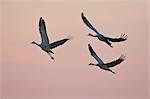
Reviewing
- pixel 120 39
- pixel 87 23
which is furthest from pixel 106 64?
pixel 87 23

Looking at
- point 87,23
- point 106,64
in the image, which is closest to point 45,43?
point 87,23

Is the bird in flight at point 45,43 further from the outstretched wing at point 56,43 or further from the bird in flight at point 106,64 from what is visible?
the bird in flight at point 106,64

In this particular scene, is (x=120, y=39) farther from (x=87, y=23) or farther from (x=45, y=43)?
(x=45, y=43)

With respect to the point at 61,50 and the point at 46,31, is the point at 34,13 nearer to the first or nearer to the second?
the point at 46,31

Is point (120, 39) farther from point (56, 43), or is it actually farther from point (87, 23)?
point (56, 43)

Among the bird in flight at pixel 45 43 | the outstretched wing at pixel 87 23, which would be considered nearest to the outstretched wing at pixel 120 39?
the outstretched wing at pixel 87 23

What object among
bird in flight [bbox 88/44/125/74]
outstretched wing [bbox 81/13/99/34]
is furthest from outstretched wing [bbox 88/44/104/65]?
outstretched wing [bbox 81/13/99/34]

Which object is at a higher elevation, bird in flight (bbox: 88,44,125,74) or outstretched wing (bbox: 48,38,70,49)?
outstretched wing (bbox: 48,38,70,49)

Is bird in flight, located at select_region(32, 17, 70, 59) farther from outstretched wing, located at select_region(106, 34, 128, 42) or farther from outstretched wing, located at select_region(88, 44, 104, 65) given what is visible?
outstretched wing, located at select_region(106, 34, 128, 42)

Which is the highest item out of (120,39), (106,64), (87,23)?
(87,23)

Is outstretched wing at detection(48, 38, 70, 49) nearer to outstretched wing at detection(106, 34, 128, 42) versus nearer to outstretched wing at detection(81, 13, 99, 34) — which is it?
outstretched wing at detection(81, 13, 99, 34)

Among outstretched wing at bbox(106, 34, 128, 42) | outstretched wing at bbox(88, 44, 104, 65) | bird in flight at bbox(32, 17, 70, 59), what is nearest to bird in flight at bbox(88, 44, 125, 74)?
outstretched wing at bbox(88, 44, 104, 65)

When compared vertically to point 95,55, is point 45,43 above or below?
above

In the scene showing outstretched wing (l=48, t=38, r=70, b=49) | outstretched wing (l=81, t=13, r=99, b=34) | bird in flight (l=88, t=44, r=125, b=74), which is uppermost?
outstretched wing (l=81, t=13, r=99, b=34)
